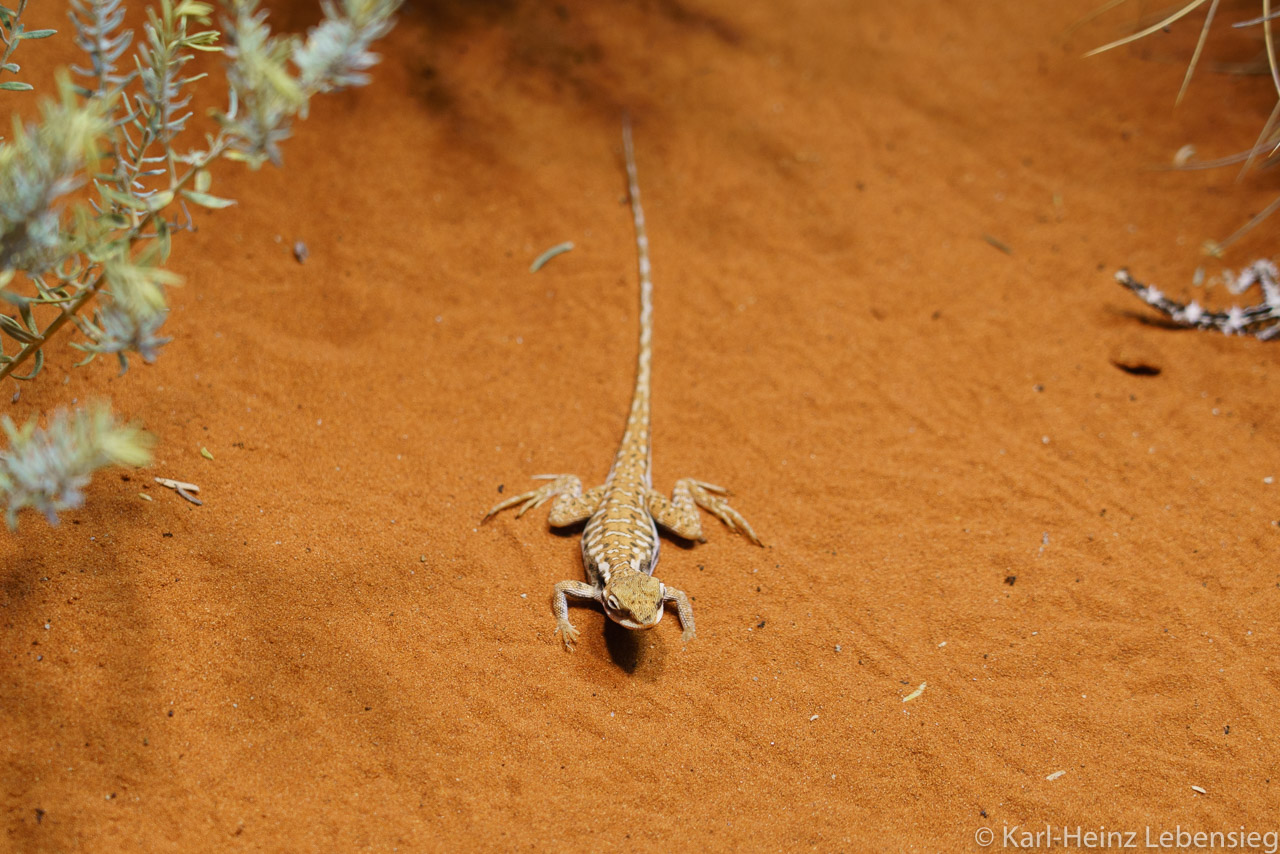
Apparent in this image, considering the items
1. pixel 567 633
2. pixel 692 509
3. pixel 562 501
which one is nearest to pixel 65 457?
pixel 567 633

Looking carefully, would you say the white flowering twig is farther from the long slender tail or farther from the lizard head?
the lizard head

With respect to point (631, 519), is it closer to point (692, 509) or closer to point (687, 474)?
point (692, 509)

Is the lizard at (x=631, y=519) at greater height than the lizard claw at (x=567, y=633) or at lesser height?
greater

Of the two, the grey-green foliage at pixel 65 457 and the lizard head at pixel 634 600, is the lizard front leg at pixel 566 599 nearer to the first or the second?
the lizard head at pixel 634 600

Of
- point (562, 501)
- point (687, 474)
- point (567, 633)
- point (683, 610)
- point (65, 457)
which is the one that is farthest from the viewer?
point (687, 474)

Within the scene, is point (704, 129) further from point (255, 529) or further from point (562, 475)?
point (255, 529)

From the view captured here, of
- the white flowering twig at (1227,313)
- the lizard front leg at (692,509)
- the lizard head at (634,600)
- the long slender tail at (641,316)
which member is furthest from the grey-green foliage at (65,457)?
the white flowering twig at (1227,313)

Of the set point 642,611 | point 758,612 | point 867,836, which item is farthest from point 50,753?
point 867,836
